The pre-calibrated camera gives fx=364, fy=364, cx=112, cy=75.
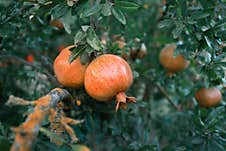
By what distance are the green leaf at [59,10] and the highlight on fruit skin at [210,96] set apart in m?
1.01

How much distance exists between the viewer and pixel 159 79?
2.29 m

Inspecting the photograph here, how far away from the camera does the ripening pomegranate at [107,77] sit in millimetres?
1236

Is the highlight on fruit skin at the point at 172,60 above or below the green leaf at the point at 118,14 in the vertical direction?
below

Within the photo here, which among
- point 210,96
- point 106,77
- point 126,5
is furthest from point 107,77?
point 210,96

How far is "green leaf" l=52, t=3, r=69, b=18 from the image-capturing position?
1.29 m

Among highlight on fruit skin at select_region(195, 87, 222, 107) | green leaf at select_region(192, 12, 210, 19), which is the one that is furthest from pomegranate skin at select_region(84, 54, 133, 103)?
highlight on fruit skin at select_region(195, 87, 222, 107)

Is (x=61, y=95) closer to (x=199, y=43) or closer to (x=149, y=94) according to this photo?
(x=199, y=43)

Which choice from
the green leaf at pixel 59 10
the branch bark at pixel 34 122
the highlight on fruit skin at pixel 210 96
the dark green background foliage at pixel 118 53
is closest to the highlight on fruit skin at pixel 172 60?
the dark green background foliage at pixel 118 53

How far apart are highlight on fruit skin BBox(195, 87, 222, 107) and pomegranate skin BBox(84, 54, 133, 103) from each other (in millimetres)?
836

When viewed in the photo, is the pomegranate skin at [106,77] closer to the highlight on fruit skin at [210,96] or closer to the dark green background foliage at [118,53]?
the dark green background foliage at [118,53]

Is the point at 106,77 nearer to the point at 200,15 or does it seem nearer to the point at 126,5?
the point at 126,5

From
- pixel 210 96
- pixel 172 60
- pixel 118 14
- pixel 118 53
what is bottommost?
pixel 210 96

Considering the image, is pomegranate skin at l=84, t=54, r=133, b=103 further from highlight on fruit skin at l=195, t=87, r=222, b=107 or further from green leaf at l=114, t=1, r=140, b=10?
highlight on fruit skin at l=195, t=87, r=222, b=107

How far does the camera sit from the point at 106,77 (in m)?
1.23
